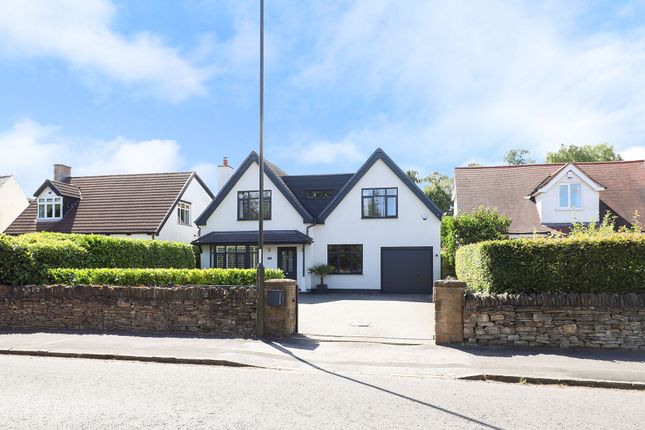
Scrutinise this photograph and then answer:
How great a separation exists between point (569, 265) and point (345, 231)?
51.1 ft

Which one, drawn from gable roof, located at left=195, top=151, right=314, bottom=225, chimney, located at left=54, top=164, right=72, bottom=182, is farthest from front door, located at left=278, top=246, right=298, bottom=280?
chimney, located at left=54, top=164, right=72, bottom=182

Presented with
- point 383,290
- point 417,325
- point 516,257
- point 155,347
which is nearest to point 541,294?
point 516,257

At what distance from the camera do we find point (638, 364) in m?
8.59

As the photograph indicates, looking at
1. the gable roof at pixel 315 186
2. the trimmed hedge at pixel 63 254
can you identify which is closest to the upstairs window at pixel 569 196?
the gable roof at pixel 315 186

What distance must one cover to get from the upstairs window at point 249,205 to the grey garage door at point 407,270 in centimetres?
680

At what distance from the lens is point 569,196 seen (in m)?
25.5

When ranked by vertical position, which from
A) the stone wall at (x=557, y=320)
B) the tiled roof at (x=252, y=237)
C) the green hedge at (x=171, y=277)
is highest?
the tiled roof at (x=252, y=237)

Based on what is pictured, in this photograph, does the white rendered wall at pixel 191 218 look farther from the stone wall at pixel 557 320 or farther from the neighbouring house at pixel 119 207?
the stone wall at pixel 557 320

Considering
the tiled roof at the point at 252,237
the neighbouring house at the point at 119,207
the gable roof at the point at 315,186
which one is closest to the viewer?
the tiled roof at the point at 252,237

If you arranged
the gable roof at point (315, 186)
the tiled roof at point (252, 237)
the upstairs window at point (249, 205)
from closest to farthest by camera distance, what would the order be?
the tiled roof at point (252, 237) → the upstairs window at point (249, 205) → the gable roof at point (315, 186)

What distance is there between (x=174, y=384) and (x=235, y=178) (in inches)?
776

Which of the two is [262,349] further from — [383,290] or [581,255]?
[383,290]

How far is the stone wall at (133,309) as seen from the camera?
11266 millimetres

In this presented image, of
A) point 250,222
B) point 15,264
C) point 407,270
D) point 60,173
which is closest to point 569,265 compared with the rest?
point 15,264
